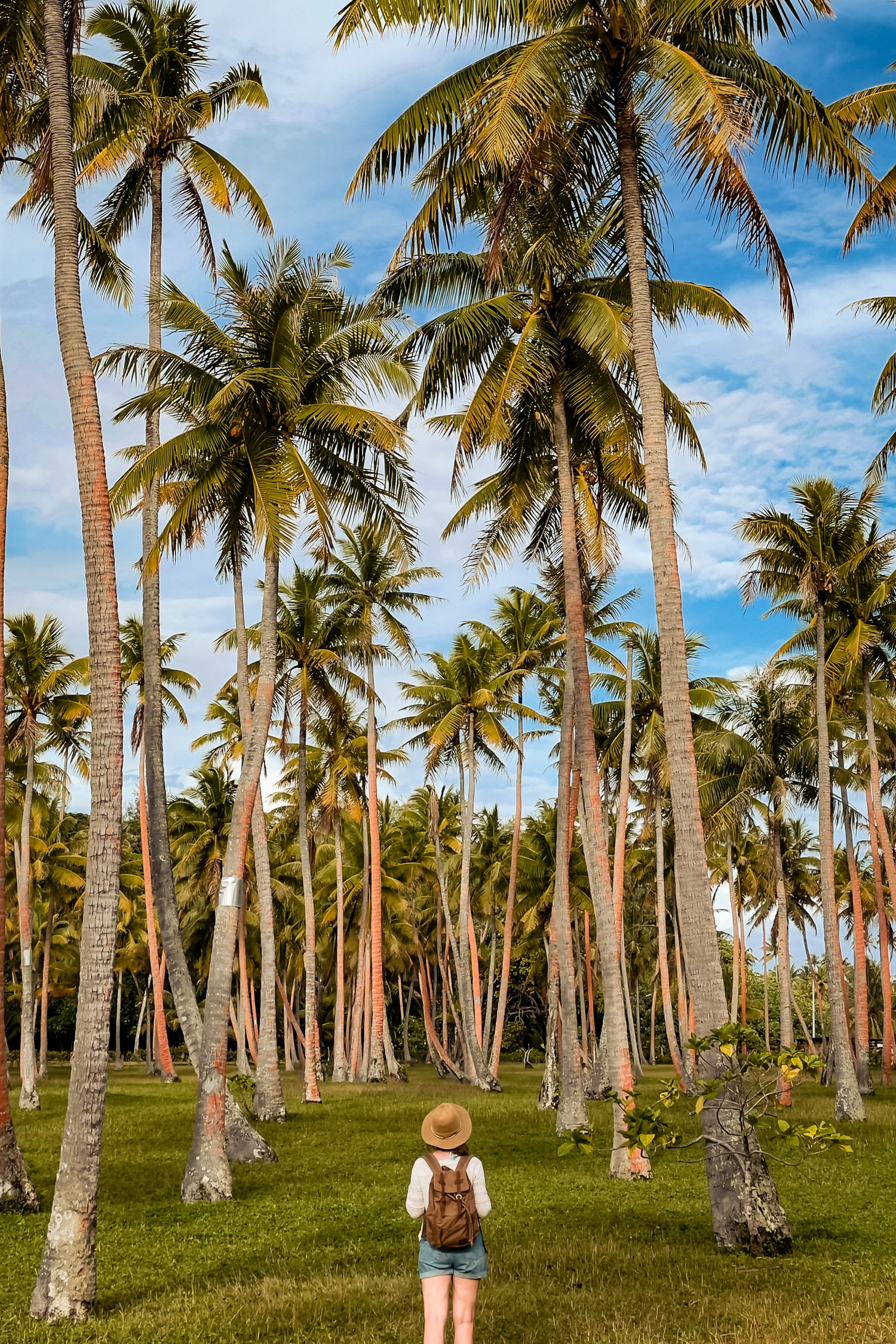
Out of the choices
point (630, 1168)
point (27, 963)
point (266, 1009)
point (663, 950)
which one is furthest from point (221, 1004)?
point (663, 950)

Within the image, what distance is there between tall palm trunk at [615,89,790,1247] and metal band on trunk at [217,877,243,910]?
6.02 metres

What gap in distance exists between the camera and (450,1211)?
17.4 feet

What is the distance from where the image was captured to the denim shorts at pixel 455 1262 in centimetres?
537

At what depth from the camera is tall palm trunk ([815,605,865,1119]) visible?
2145cm

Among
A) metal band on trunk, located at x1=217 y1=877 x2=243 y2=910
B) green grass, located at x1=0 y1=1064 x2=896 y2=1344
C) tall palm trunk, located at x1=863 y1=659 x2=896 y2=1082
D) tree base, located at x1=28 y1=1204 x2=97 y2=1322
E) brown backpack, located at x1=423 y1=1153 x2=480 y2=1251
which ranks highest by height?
tall palm trunk, located at x1=863 y1=659 x2=896 y2=1082

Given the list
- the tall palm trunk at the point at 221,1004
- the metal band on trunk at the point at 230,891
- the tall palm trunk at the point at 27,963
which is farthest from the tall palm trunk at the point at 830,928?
the tall palm trunk at the point at 27,963

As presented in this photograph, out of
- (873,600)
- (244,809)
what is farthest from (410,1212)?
(873,600)

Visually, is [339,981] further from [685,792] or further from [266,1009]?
[685,792]

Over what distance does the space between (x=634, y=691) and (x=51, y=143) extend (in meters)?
22.4

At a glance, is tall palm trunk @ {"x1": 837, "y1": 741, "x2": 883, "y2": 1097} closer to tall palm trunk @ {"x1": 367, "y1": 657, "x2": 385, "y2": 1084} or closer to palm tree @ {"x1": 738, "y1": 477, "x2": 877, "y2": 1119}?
palm tree @ {"x1": 738, "y1": 477, "x2": 877, "y2": 1119}

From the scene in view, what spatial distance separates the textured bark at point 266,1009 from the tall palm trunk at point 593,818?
676cm

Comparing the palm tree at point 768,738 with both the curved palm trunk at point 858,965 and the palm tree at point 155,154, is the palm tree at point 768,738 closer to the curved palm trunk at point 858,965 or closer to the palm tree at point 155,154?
the curved palm trunk at point 858,965

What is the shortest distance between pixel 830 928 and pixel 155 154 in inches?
781

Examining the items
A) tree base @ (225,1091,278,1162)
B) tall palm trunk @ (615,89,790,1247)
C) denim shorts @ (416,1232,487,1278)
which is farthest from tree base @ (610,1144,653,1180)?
denim shorts @ (416,1232,487,1278)
